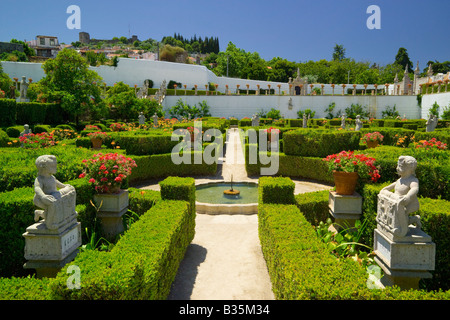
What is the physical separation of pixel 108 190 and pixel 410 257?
4.94m

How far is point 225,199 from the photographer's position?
9.23 m

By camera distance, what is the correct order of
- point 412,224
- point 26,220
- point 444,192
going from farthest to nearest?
point 444,192, point 26,220, point 412,224

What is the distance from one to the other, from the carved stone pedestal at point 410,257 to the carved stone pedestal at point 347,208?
5.63 ft

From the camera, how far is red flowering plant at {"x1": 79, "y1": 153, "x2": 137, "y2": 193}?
558 centimetres

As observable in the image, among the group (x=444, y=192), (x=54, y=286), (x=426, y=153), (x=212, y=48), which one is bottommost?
(x=54, y=286)

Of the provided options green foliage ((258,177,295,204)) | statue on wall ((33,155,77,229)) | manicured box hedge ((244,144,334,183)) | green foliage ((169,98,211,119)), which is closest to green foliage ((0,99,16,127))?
manicured box hedge ((244,144,334,183))

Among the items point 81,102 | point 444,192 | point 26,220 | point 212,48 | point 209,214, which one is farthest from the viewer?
point 212,48

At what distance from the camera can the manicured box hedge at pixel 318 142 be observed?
36.7 ft

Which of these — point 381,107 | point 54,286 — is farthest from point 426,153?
point 381,107

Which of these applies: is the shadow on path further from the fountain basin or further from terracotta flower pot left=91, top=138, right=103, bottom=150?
terracotta flower pot left=91, top=138, right=103, bottom=150

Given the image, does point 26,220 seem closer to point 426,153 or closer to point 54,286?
point 54,286

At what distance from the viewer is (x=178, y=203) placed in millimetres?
5688

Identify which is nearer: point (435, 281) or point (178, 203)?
point (435, 281)
